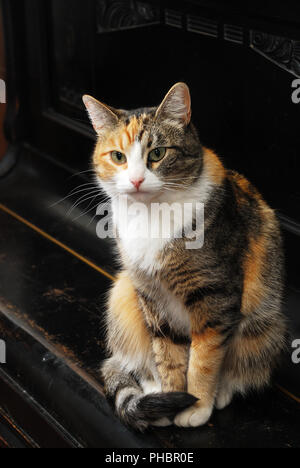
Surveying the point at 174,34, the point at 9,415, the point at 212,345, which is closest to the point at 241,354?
the point at 212,345

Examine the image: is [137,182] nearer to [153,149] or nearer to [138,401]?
[153,149]

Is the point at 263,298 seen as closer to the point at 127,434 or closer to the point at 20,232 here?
the point at 127,434

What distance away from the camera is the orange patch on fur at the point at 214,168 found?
127cm

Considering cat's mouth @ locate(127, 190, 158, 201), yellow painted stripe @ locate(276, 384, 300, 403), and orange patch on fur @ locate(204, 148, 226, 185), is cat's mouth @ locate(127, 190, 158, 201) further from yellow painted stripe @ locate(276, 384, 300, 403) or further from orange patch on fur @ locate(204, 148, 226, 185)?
yellow painted stripe @ locate(276, 384, 300, 403)

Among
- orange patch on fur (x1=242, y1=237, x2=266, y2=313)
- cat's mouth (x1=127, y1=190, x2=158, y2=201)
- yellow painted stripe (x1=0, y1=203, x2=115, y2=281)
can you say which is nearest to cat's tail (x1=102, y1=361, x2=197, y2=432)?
orange patch on fur (x1=242, y1=237, x2=266, y2=313)

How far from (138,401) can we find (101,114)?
524mm

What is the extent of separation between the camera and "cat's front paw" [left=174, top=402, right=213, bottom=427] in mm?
1288

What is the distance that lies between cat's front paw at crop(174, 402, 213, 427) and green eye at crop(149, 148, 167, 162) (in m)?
0.46

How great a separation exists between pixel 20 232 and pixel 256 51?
907mm

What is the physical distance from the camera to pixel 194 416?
1.29m

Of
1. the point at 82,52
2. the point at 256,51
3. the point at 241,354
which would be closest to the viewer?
the point at 241,354

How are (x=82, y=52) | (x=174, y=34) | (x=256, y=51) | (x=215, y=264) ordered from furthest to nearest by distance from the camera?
(x=82, y=52) → (x=174, y=34) → (x=256, y=51) → (x=215, y=264)

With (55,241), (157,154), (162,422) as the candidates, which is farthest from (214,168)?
(55,241)

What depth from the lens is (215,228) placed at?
48.6 inches
